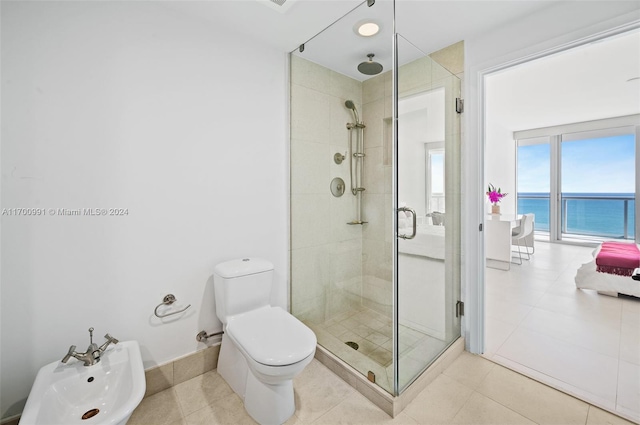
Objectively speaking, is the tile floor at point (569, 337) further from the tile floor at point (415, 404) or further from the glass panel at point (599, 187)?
the glass panel at point (599, 187)

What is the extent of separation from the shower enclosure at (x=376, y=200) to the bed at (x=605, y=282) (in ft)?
7.65

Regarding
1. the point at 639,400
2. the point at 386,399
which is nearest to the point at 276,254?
the point at 386,399

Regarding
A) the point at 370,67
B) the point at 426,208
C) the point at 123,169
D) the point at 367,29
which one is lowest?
the point at 426,208

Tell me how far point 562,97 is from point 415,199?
410 centimetres

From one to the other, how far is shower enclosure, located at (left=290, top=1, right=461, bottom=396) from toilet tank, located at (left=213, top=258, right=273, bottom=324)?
0.48 metres

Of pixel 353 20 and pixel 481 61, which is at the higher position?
pixel 353 20

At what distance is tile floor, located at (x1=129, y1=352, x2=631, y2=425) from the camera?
1.47 meters

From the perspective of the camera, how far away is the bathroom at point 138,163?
134cm

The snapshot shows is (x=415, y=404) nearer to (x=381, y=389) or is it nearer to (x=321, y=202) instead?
(x=381, y=389)

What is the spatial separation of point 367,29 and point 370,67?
0.23 metres

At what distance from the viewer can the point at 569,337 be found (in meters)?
2.27

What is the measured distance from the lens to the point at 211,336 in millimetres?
1905

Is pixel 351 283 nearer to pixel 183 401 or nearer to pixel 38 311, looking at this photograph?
pixel 183 401

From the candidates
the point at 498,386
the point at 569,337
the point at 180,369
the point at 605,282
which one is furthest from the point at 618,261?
the point at 180,369
